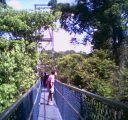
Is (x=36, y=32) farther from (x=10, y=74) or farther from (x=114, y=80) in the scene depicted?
(x=10, y=74)

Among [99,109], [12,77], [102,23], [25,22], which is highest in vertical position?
[102,23]

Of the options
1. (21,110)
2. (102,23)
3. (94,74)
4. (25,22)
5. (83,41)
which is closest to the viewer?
(21,110)

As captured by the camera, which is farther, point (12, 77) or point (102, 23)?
point (102, 23)

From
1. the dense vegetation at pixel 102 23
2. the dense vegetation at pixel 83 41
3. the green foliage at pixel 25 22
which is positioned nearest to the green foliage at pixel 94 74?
the dense vegetation at pixel 83 41

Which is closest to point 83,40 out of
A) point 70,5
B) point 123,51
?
point 70,5

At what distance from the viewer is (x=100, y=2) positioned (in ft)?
128

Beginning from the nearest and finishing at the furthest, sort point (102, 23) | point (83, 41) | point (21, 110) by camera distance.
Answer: point (21, 110)
point (102, 23)
point (83, 41)

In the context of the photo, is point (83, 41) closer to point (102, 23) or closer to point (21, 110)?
point (102, 23)

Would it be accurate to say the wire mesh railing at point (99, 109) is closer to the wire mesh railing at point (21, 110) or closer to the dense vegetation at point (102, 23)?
the wire mesh railing at point (21, 110)

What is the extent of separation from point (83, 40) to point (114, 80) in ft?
54.0

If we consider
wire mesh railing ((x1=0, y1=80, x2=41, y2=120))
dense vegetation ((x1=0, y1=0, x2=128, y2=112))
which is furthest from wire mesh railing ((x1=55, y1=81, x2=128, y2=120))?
dense vegetation ((x1=0, y1=0, x2=128, y2=112))

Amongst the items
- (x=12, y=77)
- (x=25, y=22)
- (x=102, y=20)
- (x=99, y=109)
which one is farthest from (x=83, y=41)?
(x=99, y=109)

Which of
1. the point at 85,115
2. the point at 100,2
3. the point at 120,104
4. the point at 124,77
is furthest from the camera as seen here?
the point at 100,2

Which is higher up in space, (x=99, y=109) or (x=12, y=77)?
(x=12, y=77)
